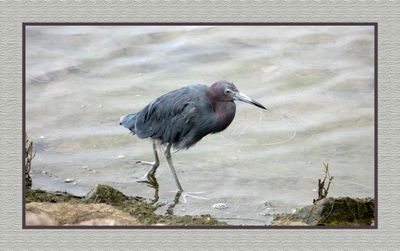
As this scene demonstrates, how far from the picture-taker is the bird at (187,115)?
17.8 ft

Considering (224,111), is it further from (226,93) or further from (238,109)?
(238,109)

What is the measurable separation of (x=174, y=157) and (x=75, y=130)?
0.76m

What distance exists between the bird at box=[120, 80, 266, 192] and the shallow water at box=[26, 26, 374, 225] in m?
0.29

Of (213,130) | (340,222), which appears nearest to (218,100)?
(213,130)

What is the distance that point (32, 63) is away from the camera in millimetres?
5555

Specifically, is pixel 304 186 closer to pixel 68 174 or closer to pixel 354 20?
pixel 354 20

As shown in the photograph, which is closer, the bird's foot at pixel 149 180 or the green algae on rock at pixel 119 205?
the green algae on rock at pixel 119 205

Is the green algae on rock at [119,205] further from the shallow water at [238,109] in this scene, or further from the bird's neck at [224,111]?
the bird's neck at [224,111]

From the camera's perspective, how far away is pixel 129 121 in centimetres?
589

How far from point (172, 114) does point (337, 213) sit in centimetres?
134

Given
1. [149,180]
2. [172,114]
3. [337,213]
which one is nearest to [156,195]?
[149,180]

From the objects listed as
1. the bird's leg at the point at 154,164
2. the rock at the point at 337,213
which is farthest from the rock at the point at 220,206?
the bird's leg at the point at 154,164

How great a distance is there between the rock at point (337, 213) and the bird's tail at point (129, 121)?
53.7 inches

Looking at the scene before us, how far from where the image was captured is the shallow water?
5.43 meters
